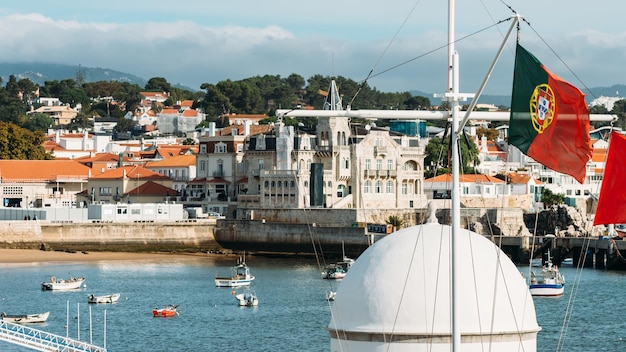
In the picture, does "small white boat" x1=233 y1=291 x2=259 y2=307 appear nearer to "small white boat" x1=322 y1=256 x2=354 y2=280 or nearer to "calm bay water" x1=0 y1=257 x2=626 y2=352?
"calm bay water" x1=0 y1=257 x2=626 y2=352

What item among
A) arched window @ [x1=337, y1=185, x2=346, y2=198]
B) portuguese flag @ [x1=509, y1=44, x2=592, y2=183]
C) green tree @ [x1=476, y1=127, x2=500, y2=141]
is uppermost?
green tree @ [x1=476, y1=127, x2=500, y2=141]

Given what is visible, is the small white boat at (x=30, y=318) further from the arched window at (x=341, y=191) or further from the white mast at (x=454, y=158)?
the arched window at (x=341, y=191)

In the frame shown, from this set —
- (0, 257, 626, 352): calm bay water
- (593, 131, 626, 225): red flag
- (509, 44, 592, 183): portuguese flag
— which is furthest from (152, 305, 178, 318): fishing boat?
(509, 44, 592, 183): portuguese flag

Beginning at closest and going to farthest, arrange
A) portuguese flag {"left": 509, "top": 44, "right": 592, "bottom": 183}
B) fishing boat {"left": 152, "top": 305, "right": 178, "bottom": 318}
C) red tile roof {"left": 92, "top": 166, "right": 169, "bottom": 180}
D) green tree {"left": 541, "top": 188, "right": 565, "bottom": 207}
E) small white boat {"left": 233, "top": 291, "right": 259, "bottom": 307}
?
portuguese flag {"left": 509, "top": 44, "right": 592, "bottom": 183} → fishing boat {"left": 152, "top": 305, "right": 178, "bottom": 318} → small white boat {"left": 233, "top": 291, "right": 259, "bottom": 307} → green tree {"left": 541, "top": 188, "right": 565, "bottom": 207} → red tile roof {"left": 92, "top": 166, "right": 169, "bottom": 180}

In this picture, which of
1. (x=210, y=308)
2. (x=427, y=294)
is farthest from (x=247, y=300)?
(x=427, y=294)

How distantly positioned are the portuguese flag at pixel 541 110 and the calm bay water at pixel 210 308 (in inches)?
1160

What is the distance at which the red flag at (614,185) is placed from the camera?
20781 mm

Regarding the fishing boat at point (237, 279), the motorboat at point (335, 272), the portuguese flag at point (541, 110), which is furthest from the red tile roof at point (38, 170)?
the portuguese flag at point (541, 110)

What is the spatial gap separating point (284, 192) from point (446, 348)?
96.5 meters

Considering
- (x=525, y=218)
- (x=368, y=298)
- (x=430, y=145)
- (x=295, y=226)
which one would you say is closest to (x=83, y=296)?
(x=295, y=226)

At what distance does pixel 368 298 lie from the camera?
2130 cm

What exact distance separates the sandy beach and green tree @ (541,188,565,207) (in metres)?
36.1

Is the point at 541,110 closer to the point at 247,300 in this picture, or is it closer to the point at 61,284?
the point at 247,300

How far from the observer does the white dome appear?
69.1ft
